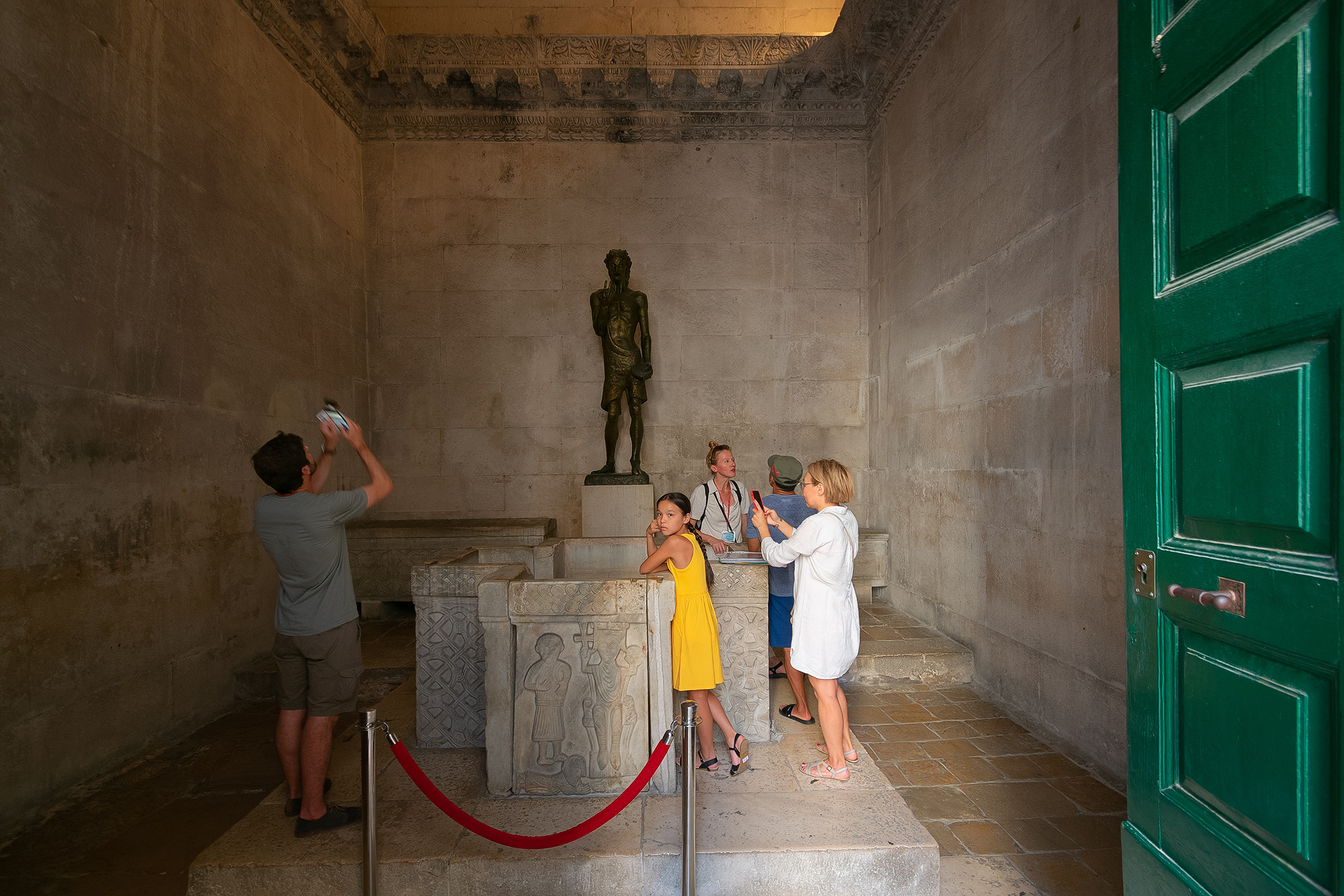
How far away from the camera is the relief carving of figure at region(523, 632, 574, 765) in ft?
9.80

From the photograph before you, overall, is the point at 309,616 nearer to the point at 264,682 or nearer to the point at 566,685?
the point at 566,685

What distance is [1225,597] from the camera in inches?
64.7

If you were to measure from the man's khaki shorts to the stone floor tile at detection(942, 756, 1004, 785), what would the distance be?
10.2ft

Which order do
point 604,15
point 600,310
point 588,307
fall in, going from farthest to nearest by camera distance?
point 604,15
point 588,307
point 600,310

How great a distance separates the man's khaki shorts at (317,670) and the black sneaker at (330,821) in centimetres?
40

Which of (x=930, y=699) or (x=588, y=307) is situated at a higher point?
(x=588, y=307)

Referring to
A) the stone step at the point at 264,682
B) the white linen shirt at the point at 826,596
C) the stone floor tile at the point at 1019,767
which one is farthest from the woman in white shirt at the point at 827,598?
the stone step at the point at 264,682

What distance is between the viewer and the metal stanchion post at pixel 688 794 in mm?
2203

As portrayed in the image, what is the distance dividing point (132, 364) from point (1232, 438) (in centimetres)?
555

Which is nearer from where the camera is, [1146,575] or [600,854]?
[1146,575]

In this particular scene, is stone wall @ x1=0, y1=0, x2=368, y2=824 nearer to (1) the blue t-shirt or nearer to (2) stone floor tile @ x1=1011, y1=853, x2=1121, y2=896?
(1) the blue t-shirt

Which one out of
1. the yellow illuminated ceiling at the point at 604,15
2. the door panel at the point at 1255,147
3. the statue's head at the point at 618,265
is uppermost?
the yellow illuminated ceiling at the point at 604,15

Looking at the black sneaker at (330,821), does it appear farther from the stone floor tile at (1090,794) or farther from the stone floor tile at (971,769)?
the stone floor tile at (1090,794)

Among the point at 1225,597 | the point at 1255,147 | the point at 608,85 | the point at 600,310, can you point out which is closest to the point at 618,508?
the point at 600,310
